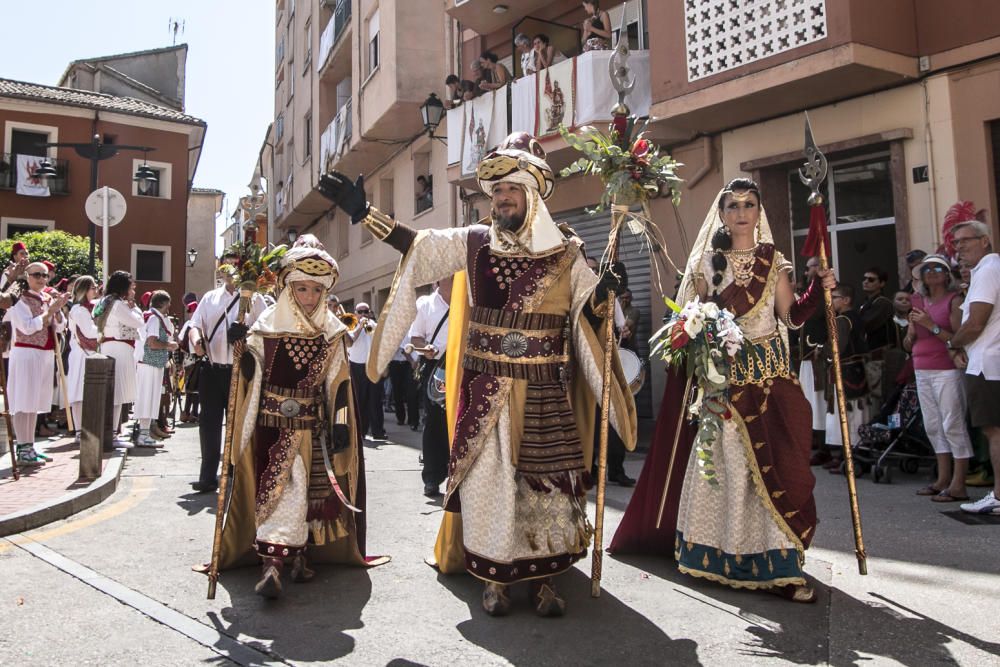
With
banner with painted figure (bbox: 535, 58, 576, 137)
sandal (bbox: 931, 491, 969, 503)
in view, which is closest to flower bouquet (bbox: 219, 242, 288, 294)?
sandal (bbox: 931, 491, 969, 503)

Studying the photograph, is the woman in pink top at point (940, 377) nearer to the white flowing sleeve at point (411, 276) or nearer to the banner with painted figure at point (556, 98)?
the white flowing sleeve at point (411, 276)

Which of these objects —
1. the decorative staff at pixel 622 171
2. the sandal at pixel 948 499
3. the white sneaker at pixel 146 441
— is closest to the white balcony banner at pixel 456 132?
the white sneaker at pixel 146 441

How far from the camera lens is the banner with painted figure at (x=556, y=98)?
13.3m

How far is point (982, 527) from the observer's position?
580cm

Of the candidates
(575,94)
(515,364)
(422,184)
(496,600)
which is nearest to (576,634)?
(496,600)

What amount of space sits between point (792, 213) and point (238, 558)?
9.38 metres

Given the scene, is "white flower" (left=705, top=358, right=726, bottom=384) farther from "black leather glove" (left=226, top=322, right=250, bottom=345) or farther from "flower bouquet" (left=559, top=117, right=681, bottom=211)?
"black leather glove" (left=226, top=322, right=250, bottom=345)

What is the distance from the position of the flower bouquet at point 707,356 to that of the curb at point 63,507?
4.59 meters

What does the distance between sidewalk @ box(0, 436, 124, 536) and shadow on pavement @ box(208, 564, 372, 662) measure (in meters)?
2.09

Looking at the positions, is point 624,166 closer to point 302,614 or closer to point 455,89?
point 302,614

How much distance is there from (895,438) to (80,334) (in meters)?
8.67

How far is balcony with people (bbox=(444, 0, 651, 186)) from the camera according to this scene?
510 inches

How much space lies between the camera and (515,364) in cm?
426

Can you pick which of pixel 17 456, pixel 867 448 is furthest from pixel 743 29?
pixel 17 456
